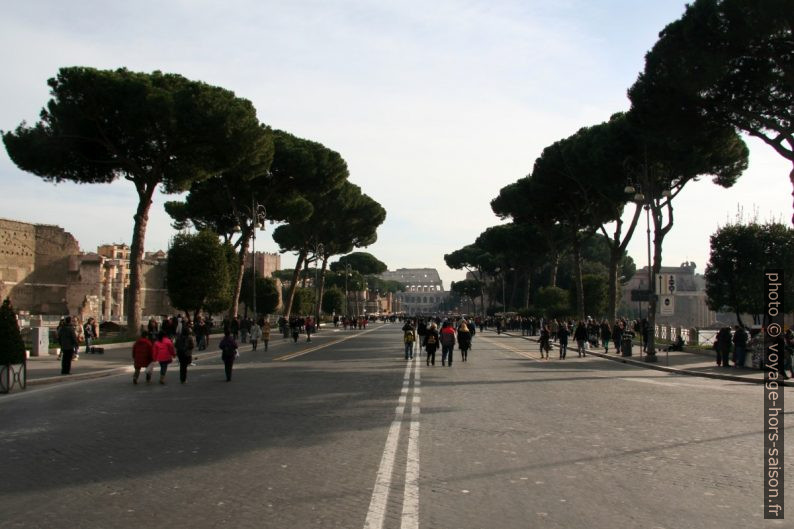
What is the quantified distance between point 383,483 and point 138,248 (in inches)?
1210

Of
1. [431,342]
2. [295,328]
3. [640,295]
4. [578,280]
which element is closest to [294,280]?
[295,328]

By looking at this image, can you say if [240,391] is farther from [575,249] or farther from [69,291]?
[69,291]

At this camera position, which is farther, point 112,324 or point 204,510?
point 112,324

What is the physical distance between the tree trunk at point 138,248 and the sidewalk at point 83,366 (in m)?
3.21

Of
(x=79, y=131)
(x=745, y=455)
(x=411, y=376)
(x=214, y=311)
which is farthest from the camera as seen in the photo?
(x=214, y=311)

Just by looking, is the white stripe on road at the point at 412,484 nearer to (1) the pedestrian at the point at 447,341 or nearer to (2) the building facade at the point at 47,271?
(1) the pedestrian at the point at 447,341

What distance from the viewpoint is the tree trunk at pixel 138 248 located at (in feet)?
113

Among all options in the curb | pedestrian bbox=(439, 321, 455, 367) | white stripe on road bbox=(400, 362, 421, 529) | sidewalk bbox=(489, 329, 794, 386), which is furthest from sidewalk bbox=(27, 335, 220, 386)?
sidewalk bbox=(489, 329, 794, 386)

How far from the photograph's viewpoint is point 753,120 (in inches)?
1000

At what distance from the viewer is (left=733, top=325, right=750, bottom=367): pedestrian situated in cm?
2371

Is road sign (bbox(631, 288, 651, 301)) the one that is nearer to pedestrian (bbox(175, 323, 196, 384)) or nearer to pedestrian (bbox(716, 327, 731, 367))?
pedestrian (bbox(716, 327, 731, 367))

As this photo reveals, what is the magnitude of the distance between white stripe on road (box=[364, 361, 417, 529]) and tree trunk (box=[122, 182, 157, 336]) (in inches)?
1039

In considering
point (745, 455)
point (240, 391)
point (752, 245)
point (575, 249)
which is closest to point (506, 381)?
point (240, 391)

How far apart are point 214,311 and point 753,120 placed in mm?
40162
